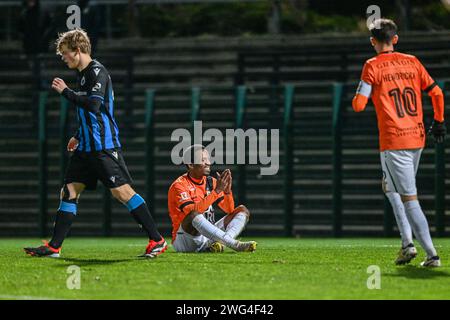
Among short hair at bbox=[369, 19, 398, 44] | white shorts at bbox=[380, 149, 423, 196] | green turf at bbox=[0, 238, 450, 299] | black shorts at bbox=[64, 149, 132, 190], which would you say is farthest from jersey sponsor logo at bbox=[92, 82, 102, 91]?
white shorts at bbox=[380, 149, 423, 196]

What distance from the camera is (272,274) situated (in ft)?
33.0

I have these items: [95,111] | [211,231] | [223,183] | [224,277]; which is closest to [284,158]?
[223,183]

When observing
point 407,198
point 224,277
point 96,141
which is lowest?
point 224,277

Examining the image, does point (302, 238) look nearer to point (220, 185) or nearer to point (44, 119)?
point (44, 119)

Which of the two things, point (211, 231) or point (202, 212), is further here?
point (202, 212)

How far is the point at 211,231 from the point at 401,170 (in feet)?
7.94

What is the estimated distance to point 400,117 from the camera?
1052cm

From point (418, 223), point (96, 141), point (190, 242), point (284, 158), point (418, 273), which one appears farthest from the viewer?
point (284, 158)

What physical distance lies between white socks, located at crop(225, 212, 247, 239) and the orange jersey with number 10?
2304 millimetres

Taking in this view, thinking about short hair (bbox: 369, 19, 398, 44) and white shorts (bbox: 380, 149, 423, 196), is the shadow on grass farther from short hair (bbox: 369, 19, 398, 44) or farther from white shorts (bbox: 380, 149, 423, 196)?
short hair (bbox: 369, 19, 398, 44)

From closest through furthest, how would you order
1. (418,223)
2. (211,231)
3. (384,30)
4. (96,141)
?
(418,223)
(384,30)
(96,141)
(211,231)

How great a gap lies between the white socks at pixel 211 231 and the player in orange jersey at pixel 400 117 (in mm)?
1987

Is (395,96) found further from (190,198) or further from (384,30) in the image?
(190,198)

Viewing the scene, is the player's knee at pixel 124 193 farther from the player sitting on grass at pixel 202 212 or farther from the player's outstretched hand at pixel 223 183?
the player's outstretched hand at pixel 223 183
